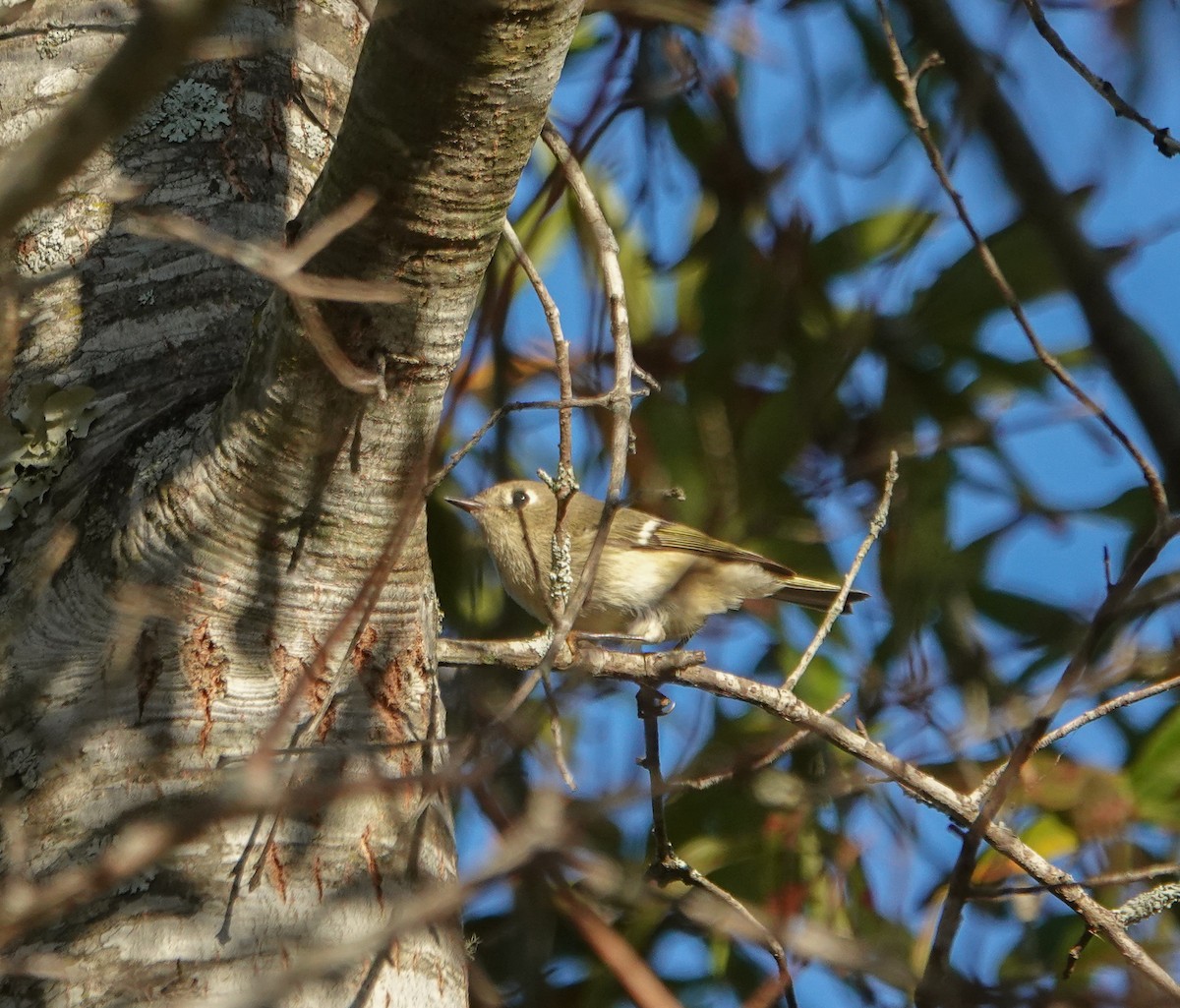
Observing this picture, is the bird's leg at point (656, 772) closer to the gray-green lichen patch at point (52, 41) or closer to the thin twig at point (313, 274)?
the thin twig at point (313, 274)

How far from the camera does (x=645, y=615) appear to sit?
3.98m

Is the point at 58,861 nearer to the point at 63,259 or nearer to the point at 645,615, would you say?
the point at 63,259

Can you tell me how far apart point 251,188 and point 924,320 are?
160cm

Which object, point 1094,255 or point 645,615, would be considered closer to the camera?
point 1094,255

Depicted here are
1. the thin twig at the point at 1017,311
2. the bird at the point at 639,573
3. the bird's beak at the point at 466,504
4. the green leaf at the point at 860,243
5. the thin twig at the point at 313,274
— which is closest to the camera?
the thin twig at the point at 313,274

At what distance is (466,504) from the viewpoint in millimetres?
3588

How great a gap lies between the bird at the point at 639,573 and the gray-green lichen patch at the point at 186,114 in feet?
5.15

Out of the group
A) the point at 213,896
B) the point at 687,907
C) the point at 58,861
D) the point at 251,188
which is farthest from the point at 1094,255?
the point at 58,861

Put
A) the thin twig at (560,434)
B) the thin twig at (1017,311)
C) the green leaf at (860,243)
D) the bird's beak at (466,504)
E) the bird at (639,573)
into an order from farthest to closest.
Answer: the bird at (639,573) → the bird's beak at (466,504) → the green leaf at (860,243) → the thin twig at (560,434) → the thin twig at (1017,311)

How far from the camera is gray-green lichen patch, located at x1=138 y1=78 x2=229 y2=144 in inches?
84.3

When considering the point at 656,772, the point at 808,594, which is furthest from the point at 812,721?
the point at 808,594

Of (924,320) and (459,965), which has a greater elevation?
(924,320)

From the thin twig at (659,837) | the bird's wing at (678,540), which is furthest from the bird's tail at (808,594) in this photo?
the thin twig at (659,837)

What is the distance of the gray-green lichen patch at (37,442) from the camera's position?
1.81 meters
